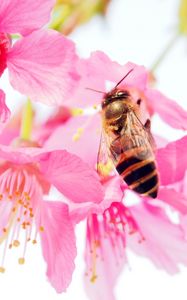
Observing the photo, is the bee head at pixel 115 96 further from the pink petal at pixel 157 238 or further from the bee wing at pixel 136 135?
the pink petal at pixel 157 238

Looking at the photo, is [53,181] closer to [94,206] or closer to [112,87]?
[94,206]

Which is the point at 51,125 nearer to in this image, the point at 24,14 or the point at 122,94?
the point at 122,94

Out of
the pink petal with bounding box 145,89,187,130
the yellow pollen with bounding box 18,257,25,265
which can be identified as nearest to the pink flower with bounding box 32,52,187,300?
the pink petal with bounding box 145,89,187,130

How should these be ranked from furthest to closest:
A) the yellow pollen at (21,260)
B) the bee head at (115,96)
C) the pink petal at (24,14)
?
the bee head at (115,96) → the yellow pollen at (21,260) → the pink petal at (24,14)

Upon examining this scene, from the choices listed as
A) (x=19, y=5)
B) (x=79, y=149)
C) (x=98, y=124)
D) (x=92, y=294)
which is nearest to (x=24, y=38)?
(x=19, y=5)

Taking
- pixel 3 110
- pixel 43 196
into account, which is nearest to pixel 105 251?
pixel 43 196

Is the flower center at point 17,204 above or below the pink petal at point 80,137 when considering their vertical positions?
below

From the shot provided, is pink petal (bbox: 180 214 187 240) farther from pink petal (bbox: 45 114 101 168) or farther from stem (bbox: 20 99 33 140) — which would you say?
stem (bbox: 20 99 33 140)

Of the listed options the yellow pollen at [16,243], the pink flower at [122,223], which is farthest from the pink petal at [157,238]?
the yellow pollen at [16,243]
